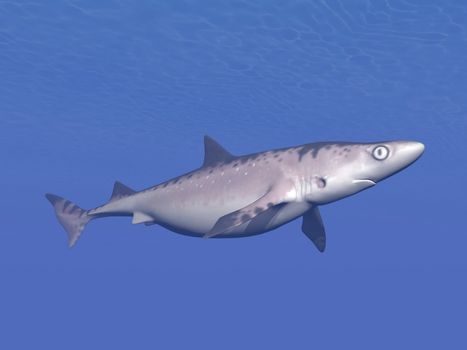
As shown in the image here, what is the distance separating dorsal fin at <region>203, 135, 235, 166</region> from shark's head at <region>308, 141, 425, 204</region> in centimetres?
198

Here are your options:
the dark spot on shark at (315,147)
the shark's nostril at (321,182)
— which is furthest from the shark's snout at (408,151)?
the shark's nostril at (321,182)

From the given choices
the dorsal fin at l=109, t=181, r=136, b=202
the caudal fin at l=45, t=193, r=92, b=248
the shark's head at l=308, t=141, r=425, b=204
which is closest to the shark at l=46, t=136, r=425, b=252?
the shark's head at l=308, t=141, r=425, b=204

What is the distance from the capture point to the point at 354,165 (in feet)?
28.2

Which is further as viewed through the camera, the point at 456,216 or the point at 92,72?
the point at 456,216

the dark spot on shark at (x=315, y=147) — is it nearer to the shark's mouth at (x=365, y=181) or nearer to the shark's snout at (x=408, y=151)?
the shark's mouth at (x=365, y=181)

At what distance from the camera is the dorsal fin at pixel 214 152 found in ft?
34.5

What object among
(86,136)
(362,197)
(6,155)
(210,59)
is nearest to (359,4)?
(210,59)

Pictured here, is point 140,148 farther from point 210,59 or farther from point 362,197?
point 362,197

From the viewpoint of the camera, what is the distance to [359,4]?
17.0m

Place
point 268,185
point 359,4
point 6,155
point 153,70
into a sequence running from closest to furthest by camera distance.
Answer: point 268,185
point 359,4
point 153,70
point 6,155

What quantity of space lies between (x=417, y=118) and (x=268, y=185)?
73.1ft

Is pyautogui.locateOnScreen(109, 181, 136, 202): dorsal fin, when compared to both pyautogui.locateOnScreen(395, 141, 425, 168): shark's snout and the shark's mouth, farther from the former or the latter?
pyautogui.locateOnScreen(395, 141, 425, 168): shark's snout

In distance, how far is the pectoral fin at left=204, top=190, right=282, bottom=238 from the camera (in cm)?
835

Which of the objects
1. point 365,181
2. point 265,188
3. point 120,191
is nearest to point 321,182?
point 365,181
